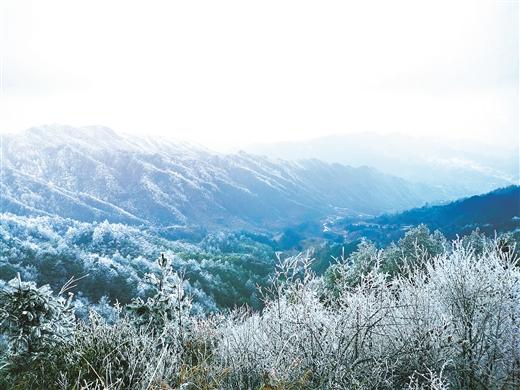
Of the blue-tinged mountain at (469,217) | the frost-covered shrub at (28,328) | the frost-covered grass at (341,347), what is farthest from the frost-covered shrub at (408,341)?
the blue-tinged mountain at (469,217)

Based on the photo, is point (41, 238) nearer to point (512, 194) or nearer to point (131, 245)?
point (131, 245)

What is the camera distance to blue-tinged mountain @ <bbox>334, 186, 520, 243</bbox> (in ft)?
397

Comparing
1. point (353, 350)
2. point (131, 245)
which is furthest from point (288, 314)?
point (131, 245)

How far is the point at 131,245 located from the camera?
143 m

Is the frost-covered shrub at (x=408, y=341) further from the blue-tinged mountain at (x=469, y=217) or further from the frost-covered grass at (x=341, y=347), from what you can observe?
the blue-tinged mountain at (x=469, y=217)

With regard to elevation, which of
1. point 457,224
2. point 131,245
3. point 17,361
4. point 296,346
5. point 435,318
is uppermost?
point 435,318

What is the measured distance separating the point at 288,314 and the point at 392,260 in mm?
31187

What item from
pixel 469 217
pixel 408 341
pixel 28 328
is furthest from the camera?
pixel 469 217

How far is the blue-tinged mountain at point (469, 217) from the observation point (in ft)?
397

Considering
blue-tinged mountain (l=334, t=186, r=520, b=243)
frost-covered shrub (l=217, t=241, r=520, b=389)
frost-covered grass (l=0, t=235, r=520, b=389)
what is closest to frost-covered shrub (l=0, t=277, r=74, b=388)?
frost-covered grass (l=0, t=235, r=520, b=389)

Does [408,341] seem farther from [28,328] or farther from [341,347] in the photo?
[28,328]

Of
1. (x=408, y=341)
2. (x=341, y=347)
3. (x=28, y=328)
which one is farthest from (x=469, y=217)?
(x=28, y=328)

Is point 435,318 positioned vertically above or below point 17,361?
above

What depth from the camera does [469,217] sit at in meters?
143
